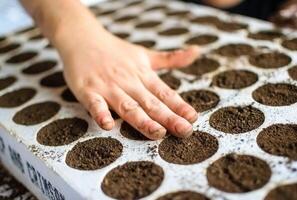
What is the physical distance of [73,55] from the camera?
1032 mm

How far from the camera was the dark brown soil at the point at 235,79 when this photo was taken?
96 centimetres

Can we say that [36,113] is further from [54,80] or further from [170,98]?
[170,98]

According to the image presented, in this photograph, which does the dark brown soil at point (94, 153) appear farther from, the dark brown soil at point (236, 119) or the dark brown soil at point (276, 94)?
the dark brown soil at point (276, 94)

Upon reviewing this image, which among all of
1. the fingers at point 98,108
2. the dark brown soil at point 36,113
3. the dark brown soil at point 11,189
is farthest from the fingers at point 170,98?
the dark brown soil at point 11,189

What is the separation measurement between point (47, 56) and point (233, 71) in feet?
2.09

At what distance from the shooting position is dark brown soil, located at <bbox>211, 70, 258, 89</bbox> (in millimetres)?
958

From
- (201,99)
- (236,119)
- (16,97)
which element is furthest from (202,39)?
(16,97)

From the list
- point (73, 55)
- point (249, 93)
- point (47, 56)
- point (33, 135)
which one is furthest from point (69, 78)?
point (249, 93)

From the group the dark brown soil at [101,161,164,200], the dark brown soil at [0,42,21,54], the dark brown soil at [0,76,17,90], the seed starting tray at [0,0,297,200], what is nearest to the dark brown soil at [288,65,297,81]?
the seed starting tray at [0,0,297,200]

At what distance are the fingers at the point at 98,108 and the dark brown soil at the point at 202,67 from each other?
11.2 inches

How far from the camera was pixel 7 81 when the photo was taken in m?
1.17

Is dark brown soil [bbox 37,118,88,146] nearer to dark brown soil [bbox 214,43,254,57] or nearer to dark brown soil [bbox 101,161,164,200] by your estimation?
dark brown soil [bbox 101,161,164,200]

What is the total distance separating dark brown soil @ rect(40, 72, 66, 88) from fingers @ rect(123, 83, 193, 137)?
0.89ft

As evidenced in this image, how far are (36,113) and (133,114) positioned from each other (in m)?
0.28
